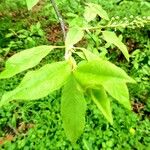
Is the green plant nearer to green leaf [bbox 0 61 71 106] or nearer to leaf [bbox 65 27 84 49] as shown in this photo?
green leaf [bbox 0 61 71 106]

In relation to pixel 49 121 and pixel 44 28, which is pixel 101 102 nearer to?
pixel 49 121

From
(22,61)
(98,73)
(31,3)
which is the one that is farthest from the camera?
(31,3)

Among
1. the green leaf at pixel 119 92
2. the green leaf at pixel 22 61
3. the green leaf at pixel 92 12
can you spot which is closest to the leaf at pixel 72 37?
the green leaf at pixel 22 61

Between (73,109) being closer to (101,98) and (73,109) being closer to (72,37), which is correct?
(101,98)

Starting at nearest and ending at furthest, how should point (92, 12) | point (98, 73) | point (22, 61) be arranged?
Answer: point (98, 73)
point (22, 61)
point (92, 12)

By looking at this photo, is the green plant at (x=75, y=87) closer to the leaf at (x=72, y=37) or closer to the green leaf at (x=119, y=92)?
the green leaf at (x=119, y=92)

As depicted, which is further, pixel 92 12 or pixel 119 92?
pixel 92 12

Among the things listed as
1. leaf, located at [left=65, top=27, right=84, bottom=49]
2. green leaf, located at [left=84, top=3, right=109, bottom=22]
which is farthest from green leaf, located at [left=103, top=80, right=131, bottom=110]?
green leaf, located at [left=84, top=3, right=109, bottom=22]

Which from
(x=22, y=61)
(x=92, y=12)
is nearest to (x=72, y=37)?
(x=22, y=61)
